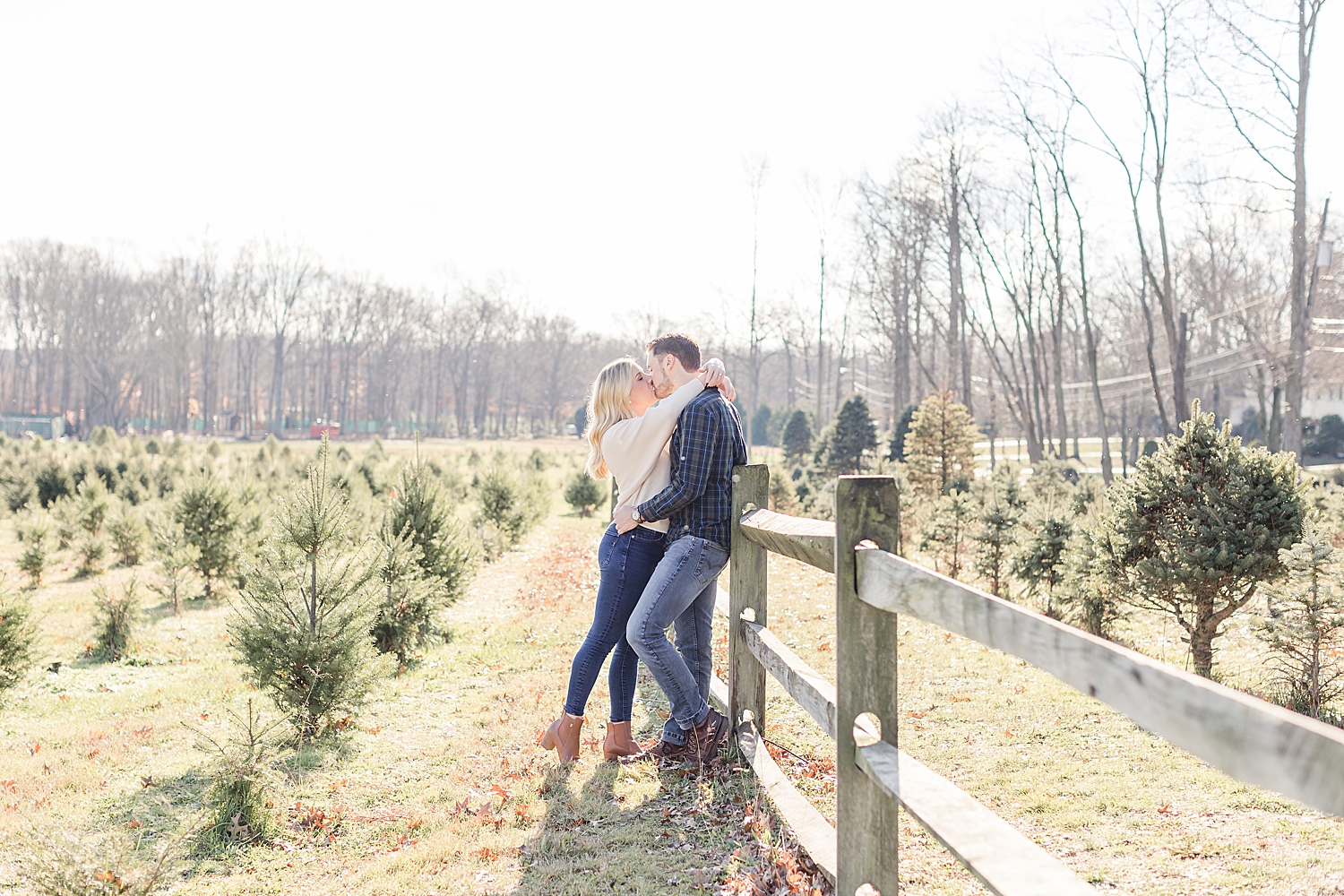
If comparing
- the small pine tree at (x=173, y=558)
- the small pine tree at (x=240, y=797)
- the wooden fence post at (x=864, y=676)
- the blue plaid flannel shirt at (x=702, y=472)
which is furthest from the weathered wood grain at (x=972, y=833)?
the small pine tree at (x=173, y=558)

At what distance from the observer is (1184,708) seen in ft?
4.36

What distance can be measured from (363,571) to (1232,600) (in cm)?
595

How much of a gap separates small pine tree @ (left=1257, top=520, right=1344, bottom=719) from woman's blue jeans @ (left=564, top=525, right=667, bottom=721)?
3.97m

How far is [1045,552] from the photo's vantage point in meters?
8.59

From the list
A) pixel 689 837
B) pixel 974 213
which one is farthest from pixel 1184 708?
pixel 974 213

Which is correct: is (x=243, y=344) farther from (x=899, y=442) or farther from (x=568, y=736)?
(x=568, y=736)

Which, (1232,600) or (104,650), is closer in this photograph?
(1232,600)

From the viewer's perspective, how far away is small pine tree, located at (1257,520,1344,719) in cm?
514

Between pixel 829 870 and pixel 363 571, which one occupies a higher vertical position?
pixel 363 571

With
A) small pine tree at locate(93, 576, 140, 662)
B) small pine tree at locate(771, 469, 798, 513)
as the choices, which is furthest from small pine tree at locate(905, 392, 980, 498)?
→ small pine tree at locate(93, 576, 140, 662)

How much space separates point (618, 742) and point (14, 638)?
456 centimetres

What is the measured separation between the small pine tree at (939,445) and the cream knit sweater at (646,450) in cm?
1412

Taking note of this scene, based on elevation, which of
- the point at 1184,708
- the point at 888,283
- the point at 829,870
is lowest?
the point at 829,870

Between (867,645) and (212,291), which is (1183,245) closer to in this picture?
(867,645)
